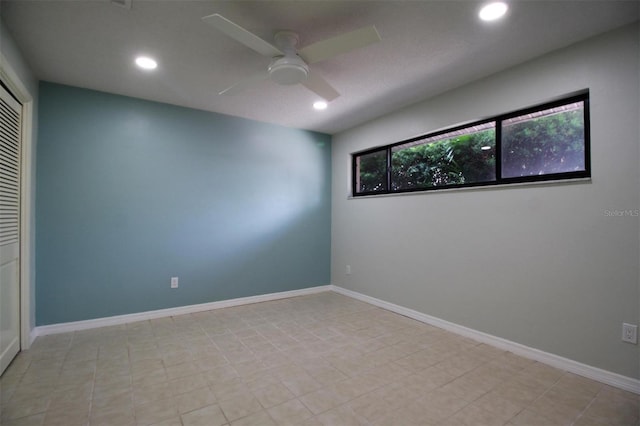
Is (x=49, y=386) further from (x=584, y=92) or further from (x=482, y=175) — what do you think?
(x=584, y=92)

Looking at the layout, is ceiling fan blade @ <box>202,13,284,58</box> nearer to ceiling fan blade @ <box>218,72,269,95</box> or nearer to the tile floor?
ceiling fan blade @ <box>218,72,269,95</box>

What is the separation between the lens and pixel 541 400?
1.82 m

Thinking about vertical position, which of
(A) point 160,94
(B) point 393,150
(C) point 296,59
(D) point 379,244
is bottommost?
(D) point 379,244

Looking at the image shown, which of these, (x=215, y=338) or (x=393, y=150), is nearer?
(x=215, y=338)

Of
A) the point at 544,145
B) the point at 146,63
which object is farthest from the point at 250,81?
the point at 544,145

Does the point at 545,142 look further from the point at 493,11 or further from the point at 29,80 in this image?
the point at 29,80

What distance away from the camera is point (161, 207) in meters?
3.37

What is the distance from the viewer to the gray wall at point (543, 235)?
6.53 feet

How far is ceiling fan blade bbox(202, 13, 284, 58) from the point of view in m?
1.52

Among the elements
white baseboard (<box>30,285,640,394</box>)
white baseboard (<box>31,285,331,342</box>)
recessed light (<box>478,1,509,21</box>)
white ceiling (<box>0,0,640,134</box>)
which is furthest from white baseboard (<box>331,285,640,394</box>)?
recessed light (<box>478,1,509,21</box>)

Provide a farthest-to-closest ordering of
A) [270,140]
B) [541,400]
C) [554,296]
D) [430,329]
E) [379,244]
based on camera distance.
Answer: [270,140], [379,244], [430,329], [554,296], [541,400]

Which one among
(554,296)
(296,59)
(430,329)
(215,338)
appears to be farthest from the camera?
(430,329)

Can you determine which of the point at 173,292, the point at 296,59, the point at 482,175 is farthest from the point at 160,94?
the point at 482,175

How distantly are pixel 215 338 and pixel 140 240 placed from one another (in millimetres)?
1400
